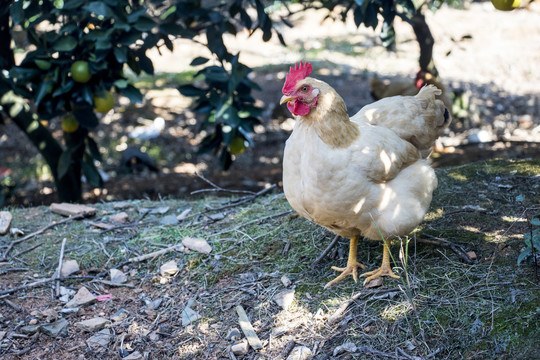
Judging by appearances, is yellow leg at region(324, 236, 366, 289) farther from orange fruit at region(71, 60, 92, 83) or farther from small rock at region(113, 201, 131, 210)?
orange fruit at region(71, 60, 92, 83)

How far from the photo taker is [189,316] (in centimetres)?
293

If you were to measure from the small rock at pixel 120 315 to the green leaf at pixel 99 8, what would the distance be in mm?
1888

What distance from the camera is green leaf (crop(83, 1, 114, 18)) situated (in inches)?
137

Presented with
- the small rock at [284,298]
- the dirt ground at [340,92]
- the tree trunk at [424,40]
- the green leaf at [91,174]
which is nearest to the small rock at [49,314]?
the small rock at [284,298]

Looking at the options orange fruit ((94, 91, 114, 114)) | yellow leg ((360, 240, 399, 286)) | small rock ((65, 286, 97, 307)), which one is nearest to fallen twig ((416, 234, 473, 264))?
yellow leg ((360, 240, 399, 286))

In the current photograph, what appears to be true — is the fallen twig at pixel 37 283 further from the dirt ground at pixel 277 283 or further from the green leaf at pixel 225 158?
the green leaf at pixel 225 158

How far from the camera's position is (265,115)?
26.5ft

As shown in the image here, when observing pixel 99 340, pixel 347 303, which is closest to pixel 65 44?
pixel 99 340

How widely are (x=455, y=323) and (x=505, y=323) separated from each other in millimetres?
213

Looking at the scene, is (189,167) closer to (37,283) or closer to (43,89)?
(43,89)

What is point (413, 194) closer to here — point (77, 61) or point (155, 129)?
point (77, 61)

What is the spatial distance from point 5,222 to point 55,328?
1.19m

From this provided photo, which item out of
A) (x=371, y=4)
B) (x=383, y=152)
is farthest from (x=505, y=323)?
(x=371, y=4)

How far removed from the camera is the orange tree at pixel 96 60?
12.4 ft
